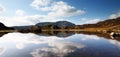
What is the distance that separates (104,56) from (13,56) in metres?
10.5

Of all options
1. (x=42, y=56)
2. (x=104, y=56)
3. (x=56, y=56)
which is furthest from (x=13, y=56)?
(x=104, y=56)

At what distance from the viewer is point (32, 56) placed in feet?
67.6

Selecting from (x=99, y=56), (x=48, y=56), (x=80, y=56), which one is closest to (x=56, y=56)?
(x=48, y=56)

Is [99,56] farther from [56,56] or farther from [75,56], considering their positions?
[56,56]

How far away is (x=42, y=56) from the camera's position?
67.2ft

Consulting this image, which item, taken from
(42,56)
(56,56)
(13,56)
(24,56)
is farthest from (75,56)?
(13,56)

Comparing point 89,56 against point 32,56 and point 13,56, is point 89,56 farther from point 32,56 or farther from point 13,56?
point 13,56

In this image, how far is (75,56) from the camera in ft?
66.8

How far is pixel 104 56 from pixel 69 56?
4.04m

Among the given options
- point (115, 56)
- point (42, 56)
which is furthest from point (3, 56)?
point (115, 56)

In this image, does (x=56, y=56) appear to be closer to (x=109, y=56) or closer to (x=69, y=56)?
(x=69, y=56)

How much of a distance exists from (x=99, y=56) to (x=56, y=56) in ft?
16.2

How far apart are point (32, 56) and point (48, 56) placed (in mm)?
1853

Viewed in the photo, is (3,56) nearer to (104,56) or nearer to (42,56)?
(42,56)
